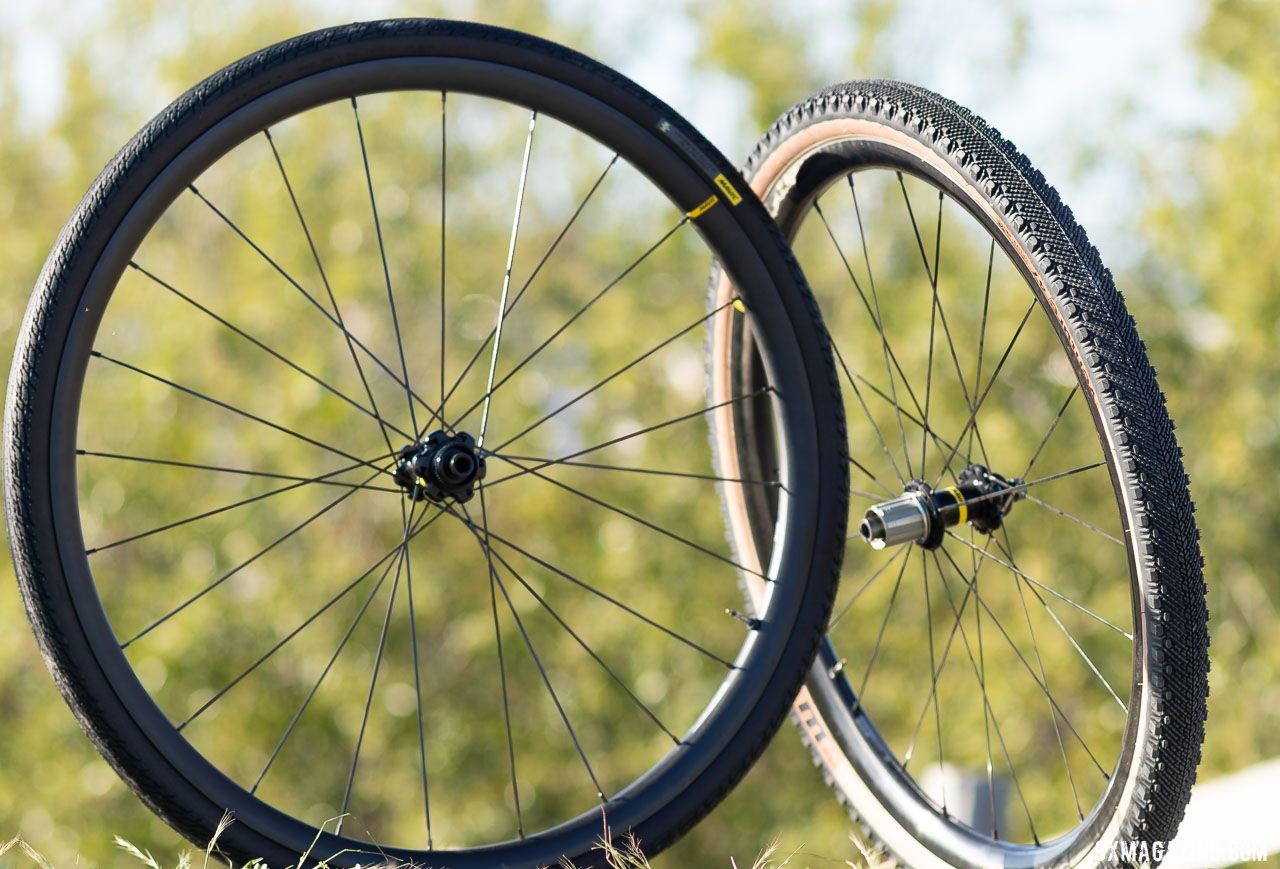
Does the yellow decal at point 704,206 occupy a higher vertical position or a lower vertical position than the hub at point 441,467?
higher

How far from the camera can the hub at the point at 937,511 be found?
2658mm

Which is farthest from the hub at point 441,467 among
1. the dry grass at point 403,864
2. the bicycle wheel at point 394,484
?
the bicycle wheel at point 394,484

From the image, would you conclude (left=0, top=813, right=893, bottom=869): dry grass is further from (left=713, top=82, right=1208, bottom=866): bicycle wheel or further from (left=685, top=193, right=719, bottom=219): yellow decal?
(left=685, top=193, right=719, bottom=219): yellow decal

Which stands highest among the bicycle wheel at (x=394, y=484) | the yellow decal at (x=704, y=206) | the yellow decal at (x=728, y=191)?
the bicycle wheel at (x=394, y=484)

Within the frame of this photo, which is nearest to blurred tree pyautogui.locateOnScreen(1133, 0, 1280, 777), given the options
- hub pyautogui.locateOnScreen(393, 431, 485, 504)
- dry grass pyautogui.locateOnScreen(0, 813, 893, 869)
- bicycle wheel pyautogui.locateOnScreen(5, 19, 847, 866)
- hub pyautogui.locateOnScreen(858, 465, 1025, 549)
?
bicycle wheel pyautogui.locateOnScreen(5, 19, 847, 866)

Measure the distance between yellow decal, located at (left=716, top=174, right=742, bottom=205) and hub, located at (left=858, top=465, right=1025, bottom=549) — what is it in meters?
0.59

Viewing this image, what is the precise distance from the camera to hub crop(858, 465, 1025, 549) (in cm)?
266

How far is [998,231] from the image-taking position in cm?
238

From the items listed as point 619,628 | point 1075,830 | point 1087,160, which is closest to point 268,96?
point 1075,830

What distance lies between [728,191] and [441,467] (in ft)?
2.31

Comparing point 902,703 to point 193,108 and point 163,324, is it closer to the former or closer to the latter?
point 163,324

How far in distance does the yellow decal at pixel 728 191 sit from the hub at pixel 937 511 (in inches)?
23.2

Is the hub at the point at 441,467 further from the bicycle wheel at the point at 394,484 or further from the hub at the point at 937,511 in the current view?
the bicycle wheel at the point at 394,484

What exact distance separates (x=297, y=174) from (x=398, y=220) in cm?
76
